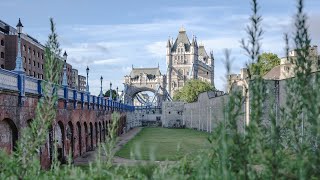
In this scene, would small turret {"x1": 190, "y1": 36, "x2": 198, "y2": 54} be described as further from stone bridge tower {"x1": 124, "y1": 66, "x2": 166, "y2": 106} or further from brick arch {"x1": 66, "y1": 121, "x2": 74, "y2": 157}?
brick arch {"x1": 66, "y1": 121, "x2": 74, "y2": 157}

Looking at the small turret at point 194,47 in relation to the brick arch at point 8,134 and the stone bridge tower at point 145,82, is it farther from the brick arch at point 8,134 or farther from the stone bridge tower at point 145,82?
the brick arch at point 8,134

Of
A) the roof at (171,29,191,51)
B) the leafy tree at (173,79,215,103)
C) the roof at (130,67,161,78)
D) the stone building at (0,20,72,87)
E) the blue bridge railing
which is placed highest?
the roof at (171,29,191,51)

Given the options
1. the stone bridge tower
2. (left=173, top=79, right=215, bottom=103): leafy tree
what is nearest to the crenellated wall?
(left=173, top=79, right=215, bottom=103): leafy tree

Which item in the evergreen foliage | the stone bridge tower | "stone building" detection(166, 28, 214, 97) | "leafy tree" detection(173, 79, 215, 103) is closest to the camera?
the evergreen foliage

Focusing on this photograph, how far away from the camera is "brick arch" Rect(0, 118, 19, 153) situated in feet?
61.2

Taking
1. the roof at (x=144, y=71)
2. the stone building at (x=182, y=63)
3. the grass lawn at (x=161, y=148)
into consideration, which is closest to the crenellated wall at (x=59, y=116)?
the grass lawn at (x=161, y=148)

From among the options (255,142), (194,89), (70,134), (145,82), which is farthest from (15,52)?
(145,82)

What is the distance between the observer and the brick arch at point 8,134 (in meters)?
18.6

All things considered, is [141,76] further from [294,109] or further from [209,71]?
[294,109]

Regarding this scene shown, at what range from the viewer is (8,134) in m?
19.3

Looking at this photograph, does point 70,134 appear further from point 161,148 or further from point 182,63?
point 182,63

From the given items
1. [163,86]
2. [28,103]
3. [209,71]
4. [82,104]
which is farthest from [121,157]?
[209,71]

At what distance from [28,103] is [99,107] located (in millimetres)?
24274

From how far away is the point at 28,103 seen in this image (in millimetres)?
21156
